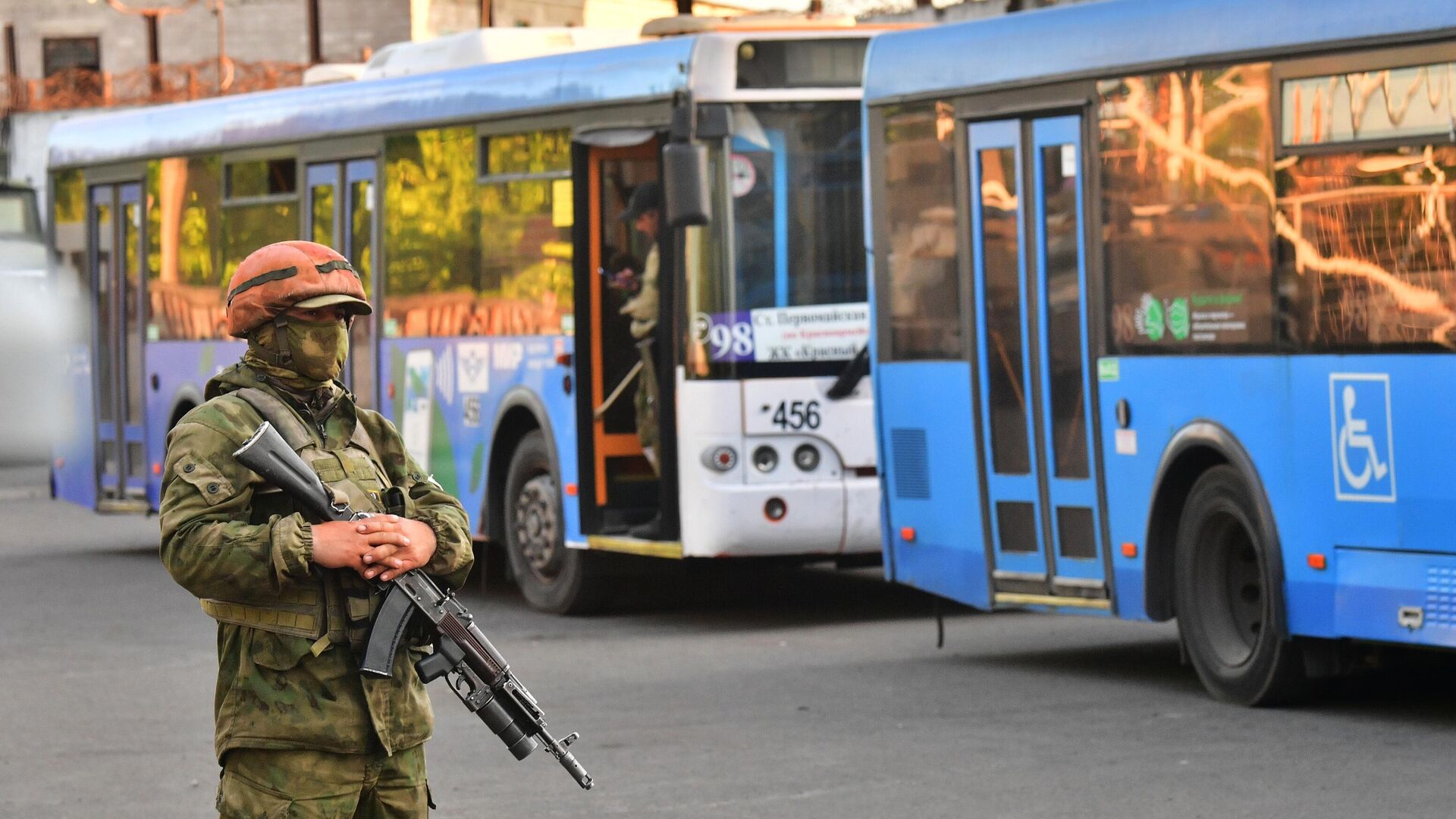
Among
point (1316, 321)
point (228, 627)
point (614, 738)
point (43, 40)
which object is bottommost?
point (614, 738)

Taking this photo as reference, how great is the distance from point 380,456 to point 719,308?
8.60 metres

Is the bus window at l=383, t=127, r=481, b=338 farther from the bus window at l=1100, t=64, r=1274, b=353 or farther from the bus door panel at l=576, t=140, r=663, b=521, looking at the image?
the bus window at l=1100, t=64, r=1274, b=353

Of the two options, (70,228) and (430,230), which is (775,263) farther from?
(70,228)

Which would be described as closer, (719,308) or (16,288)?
(719,308)

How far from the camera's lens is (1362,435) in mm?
9805

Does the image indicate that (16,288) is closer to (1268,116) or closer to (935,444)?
(935,444)

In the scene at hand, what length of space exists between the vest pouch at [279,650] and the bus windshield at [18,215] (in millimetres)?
32117

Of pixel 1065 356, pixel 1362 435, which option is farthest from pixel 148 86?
pixel 1362 435

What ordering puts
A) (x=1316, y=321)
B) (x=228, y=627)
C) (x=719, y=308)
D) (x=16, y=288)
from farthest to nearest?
(x=16, y=288)
(x=719, y=308)
(x=1316, y=321)
(x=228, y=627)

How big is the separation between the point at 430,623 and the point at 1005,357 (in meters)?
7.16

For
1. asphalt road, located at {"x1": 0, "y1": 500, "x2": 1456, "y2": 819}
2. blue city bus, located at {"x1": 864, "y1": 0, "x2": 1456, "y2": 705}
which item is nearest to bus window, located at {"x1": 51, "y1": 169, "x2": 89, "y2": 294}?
asphalt road, located at {"x1": 0, "y1": 500, "x2": 1456, "y2": 819}

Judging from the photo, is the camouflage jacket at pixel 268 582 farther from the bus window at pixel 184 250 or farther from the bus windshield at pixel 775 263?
the bus window at pixel 184 250

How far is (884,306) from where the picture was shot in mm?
12984

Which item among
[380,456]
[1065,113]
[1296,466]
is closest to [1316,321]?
[1296,466]
